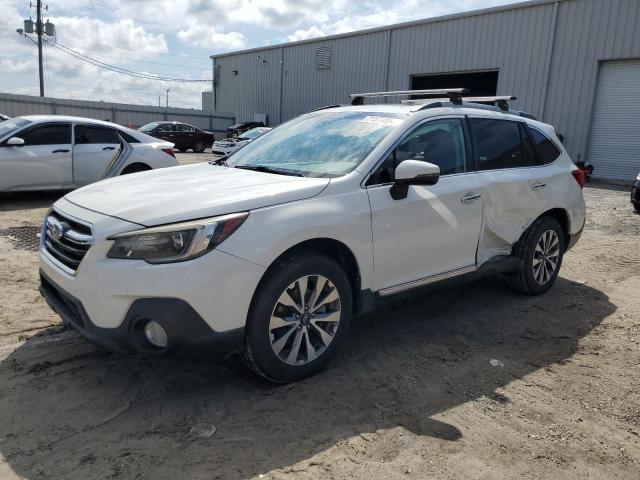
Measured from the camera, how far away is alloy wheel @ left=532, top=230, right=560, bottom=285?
16.5ft

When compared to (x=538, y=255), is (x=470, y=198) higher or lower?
higher

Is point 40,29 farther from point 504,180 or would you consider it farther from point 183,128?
point 504,180

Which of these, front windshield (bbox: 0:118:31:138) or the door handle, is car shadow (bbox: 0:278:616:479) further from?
front windshield (bbox: 0:118:31:138)

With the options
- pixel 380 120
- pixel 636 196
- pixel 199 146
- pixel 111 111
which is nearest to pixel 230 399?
pixel 380 120

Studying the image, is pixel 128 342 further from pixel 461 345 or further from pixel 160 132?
pixel 160 132

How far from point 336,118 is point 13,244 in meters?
4.32

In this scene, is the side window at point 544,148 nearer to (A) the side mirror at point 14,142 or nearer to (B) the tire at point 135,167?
(B) the tire at point 135,167

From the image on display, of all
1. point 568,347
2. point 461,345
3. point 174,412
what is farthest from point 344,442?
point 568,347

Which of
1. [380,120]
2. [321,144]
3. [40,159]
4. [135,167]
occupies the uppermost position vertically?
[380,120]

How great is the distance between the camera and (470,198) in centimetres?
414

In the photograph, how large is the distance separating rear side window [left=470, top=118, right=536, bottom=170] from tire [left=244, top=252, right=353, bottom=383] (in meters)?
1.86

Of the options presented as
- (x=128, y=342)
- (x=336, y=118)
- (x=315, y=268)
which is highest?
(x=336, y=118)

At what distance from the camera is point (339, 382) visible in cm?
335

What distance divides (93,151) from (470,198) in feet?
23.4
